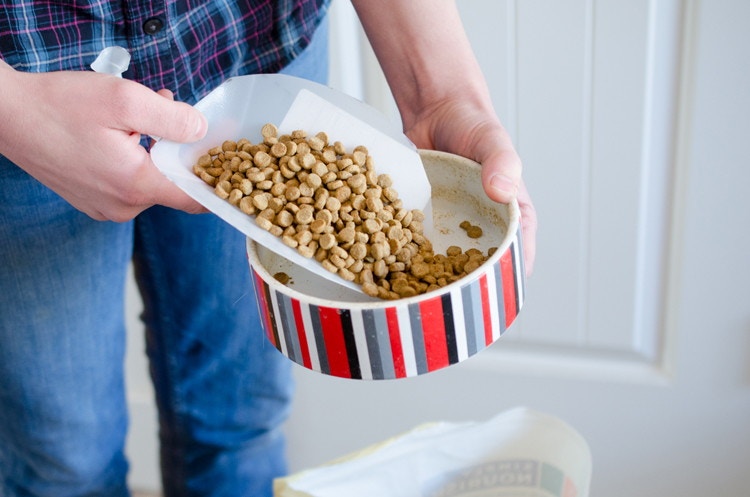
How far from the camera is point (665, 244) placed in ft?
3.56

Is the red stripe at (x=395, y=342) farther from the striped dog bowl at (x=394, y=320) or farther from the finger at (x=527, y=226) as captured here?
the finger at (x=527, y=226)

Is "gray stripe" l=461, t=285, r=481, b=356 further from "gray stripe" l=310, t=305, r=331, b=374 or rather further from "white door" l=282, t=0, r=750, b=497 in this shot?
"white door" l=282, t=0, r=750, b=497

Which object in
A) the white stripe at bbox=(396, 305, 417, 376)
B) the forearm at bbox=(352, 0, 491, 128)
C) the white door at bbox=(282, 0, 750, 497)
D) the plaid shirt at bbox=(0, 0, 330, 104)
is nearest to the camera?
the white stripe at bbox=(396, 305, 417, 376)

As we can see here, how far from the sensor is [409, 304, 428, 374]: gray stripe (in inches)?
21.9

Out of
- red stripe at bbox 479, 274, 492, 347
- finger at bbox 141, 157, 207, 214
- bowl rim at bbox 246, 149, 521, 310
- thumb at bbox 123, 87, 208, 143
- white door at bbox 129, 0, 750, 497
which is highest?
thumb at bbox 123, 87, 208, 143

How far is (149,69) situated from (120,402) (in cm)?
39

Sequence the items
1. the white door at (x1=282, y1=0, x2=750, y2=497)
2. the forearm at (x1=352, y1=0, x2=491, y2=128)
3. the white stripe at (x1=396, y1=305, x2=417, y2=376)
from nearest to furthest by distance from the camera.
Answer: the white stripe at (x1=396, y1=305, x2=417, y2=376) → the forearm at (x1=352, y1=0, x2=491, y2=128) → the white door at (x1=282, y1=0, x2=750, y2=497)

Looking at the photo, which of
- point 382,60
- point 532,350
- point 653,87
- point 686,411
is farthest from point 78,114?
point 686,411

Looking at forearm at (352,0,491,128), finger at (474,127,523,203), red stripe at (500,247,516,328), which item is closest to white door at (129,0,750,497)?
forearm at (352,0,491,128)

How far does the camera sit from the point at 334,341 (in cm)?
58

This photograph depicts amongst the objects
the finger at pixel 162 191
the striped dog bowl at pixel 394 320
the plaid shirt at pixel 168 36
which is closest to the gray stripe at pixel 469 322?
the striped dog bowl at pixel 394 320

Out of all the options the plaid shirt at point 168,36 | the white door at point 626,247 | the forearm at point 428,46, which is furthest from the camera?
the white door at point 626,247

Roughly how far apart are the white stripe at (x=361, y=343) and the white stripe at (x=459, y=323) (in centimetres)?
6

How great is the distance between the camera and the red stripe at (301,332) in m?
0.57
